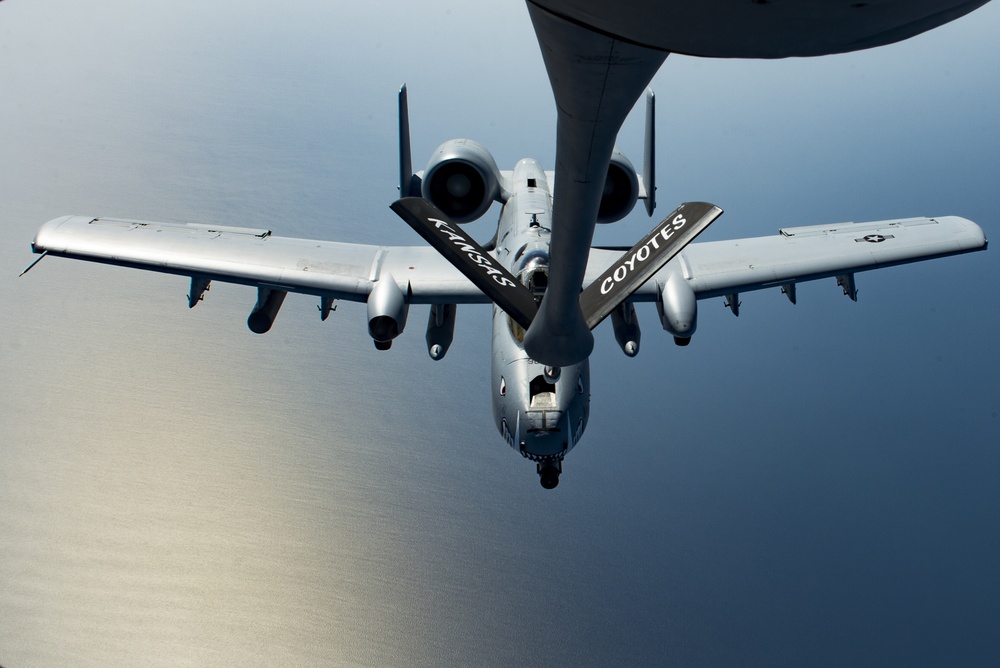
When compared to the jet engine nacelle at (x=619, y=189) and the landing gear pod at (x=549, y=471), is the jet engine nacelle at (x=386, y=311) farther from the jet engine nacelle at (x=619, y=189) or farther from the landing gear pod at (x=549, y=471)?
the jet engine nacelle at (x=619, y=189)

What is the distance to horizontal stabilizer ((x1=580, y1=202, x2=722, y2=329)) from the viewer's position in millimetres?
7477

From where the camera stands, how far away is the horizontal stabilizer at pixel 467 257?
24.3 ft

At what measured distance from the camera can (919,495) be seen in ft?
164

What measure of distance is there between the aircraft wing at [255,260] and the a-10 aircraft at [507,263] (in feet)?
0.11

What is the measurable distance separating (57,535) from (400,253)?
30.2 meters

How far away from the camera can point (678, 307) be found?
16859 millimetres

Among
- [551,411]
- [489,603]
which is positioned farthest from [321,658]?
[551,411]

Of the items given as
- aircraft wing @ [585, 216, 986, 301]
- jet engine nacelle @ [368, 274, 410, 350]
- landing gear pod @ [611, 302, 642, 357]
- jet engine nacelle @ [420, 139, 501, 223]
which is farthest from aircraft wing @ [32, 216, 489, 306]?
aircraft wing @ [585, 216, 986, 301]

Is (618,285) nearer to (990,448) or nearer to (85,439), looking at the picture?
(85,439)

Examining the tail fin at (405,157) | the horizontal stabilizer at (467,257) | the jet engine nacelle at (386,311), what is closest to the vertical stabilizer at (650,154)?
A: the tail fin at (405,157)

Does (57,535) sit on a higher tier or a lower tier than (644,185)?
lower

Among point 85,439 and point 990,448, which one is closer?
point 85,439

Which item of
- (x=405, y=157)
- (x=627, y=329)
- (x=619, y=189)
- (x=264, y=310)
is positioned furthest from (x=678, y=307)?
(x=264, y=310)

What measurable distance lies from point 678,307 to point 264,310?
1122 cm
